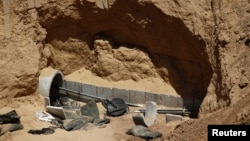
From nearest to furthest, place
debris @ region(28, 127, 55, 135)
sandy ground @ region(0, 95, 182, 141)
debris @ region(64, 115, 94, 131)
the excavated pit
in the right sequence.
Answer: sandy ground @ region(0, 95, 182, 141)
debris @ region(28, 127, 55, 135)
debris @ region(64, 115, 94, 131)
the excavated pit

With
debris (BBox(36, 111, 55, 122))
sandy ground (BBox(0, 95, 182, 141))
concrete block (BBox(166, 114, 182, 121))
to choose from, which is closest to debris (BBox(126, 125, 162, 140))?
sandy ground (BBox(0, 95, 182, 141))

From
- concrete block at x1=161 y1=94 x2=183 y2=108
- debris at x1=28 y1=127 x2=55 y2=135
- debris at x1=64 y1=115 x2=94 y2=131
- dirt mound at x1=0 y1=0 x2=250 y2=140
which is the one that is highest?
dirt mound at x1=0 y1=0 x2=250 y2=140

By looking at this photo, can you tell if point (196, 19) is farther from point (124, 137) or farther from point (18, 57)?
point (18, 57)

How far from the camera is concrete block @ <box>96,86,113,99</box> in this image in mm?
12078

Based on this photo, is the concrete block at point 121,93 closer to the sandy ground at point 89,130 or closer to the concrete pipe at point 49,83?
the sandy ground at point 89,130

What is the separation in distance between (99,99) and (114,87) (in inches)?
18.1

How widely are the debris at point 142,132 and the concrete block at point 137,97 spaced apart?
1510mm

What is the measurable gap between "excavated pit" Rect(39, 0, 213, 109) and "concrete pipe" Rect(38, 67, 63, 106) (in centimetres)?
30

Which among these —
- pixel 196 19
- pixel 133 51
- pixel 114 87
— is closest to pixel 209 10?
pixel 196 19

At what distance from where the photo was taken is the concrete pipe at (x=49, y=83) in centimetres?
1159

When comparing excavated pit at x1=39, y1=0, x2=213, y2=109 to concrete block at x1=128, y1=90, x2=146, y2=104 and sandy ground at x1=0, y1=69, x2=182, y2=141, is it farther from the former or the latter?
concrete block at x1=128, y1=90, x2=146, y2=104

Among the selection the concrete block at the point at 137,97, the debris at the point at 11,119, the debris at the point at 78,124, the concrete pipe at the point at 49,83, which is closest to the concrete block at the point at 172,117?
the concrete block at the point at 137,97

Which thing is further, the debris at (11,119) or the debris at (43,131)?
the debris at (11,119)

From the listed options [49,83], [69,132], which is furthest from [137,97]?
[69,132]
